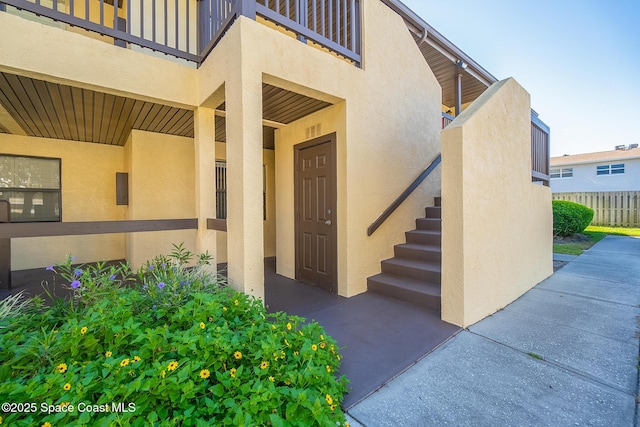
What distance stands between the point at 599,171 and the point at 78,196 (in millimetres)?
25000

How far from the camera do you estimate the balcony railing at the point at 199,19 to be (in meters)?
2.95

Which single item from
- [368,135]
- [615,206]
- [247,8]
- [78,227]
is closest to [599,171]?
[615,206]

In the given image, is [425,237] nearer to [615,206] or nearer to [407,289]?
[407,289]

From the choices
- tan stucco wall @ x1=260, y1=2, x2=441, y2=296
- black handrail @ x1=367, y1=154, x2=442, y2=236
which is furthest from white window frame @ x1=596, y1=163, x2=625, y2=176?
black handrail @ x1=367, y1=154, x2=442, y2=236

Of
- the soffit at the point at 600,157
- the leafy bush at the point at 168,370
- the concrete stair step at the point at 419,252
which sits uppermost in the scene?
the soffit at the point at 600,157

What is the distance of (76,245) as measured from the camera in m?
5.81

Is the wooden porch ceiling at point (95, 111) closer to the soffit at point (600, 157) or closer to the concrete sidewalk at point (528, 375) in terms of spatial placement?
the concrete sidewalk at point (528, 375)

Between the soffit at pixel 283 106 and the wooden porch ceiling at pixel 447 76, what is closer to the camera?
the soffit at pixel 283 106

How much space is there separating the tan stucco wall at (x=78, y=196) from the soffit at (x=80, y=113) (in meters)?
0.27

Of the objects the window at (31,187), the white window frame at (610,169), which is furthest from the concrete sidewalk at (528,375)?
the white window frame at (610,169)

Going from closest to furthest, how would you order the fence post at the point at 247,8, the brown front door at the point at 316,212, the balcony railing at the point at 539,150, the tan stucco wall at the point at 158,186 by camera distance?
1. the fence post at the point at 247,8
2. the brown front door at the point at 316,212
3. the balcony railing at the point at 539,150
4. the tan stucco wall at the point at 158,186

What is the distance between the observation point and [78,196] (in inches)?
229

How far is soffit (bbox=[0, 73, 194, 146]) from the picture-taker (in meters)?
3.39

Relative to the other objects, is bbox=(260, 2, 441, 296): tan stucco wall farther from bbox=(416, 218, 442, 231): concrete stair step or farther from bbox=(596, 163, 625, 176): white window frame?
bbox=(596, 163, 625, 176): white window frame
